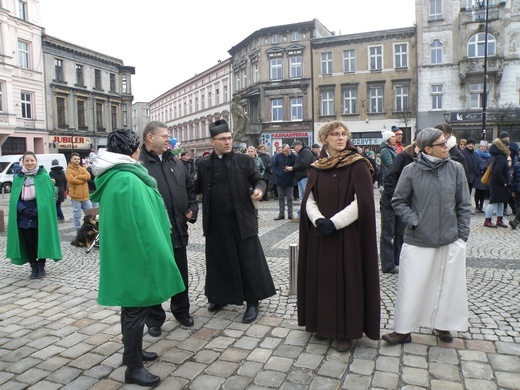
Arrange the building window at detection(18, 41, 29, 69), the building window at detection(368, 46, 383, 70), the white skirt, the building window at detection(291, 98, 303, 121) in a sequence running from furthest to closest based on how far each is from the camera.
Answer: the building window at detection(291, 98, 303, 121)
the building window at detection(368, 46, 383, 70)
the building window at detection(18, 41, 29, 69)
the white skirt

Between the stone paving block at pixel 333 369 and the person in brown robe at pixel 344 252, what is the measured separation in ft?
0.76

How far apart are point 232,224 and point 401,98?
112 ft

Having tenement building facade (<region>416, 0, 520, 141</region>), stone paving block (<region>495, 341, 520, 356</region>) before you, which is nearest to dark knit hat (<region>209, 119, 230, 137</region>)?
stone paving block (<region>495, 341, 520, 356</region>)

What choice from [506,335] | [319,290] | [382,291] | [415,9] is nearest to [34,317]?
[319,290]

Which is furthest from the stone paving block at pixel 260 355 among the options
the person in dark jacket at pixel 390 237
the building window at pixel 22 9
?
the building window at pixel 22 9

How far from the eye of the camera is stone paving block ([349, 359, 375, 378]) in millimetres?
3316

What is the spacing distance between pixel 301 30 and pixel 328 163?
37.5 m

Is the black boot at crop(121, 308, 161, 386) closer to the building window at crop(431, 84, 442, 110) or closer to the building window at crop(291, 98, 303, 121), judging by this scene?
the building window at crop(431, 84, 442, 110)

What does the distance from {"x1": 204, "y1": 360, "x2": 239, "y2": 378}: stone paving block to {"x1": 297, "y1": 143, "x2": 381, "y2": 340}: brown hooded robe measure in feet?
2.54

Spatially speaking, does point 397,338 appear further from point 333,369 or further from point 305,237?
point 305,237

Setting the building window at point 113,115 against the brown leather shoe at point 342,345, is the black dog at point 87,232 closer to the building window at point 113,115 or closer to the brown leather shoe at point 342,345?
the brown leather shoe at point 342,345

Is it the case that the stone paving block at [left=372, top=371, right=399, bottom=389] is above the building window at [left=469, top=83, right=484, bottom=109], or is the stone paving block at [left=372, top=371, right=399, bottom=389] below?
below

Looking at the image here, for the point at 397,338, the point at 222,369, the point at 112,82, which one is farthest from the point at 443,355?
the point at 112,82

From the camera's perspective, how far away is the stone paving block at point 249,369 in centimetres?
333
